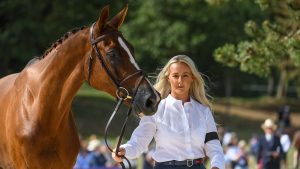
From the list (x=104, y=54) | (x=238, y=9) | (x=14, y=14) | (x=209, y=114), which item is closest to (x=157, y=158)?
(x=209, y=114)

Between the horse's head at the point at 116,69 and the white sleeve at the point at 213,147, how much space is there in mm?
529

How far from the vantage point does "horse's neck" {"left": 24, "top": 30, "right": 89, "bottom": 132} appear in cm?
623

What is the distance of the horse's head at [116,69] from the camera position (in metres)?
5.42

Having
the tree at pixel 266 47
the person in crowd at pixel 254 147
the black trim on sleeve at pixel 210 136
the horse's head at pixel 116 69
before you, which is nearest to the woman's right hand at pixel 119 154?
the horse's head at pixel 116 69

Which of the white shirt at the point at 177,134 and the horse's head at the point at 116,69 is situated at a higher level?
the horse's head at the point at 116,69

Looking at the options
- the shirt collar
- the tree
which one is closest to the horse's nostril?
the shirt collar

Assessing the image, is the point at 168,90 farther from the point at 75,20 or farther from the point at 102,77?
the point at 75,20

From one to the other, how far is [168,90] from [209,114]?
404 mm

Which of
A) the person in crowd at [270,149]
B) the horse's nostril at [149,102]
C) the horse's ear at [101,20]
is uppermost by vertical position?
the horse's ear at [101,20]

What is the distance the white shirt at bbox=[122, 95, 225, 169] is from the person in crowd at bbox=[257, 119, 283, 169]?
10.2 meters

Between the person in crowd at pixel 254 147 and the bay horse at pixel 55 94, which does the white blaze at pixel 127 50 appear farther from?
the person in crowd at pixel 254 147

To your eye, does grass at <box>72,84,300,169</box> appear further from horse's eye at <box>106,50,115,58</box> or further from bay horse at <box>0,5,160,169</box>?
horse's eye at <box>106,50,115,58</box>

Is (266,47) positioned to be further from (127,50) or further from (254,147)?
(254,147)

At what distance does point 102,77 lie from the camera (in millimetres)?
5828
